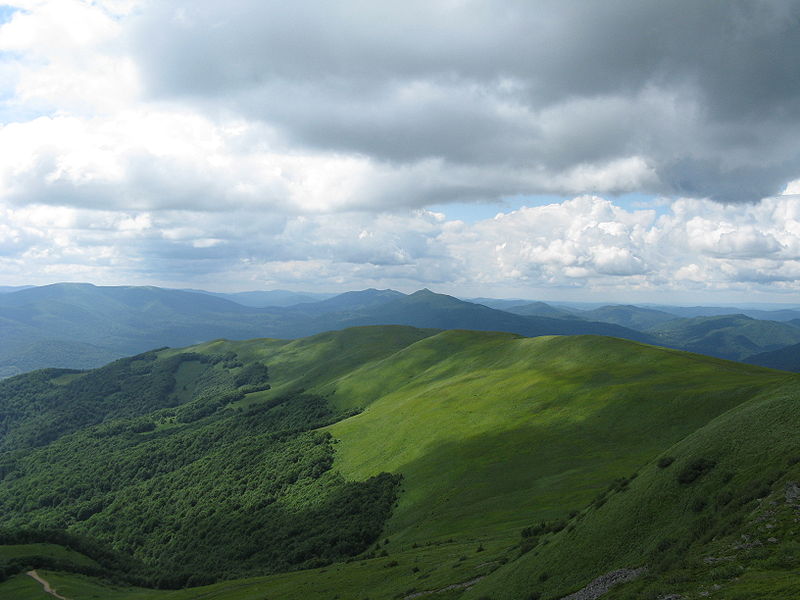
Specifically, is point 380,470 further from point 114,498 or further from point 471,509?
point 114,498

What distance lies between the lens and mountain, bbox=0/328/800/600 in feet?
85.1

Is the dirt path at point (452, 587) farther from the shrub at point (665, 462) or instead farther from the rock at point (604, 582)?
the shrub at point (665, 462)

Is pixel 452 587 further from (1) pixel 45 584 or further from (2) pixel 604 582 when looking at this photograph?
(1) pixel 45 584

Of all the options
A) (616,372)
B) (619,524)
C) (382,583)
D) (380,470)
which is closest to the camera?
(619,524)

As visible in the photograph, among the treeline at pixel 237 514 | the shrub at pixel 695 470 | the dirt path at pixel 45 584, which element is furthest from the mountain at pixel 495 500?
the dirt path at pixel 45 584

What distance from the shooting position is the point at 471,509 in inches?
2721

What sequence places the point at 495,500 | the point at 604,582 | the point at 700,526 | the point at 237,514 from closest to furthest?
1. the point at 700,526
2. the point at 604,582
3. the point at 495,500
4. the point at 237,514

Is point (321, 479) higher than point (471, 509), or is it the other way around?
point (471, 509)

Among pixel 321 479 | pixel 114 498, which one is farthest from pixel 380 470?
pixel 114 498

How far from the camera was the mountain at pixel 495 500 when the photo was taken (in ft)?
85.1

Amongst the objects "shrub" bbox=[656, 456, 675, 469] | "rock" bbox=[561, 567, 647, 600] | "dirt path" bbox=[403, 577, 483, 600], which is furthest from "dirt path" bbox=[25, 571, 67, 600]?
"shrub" bbox=[656, 456, 675, 469]

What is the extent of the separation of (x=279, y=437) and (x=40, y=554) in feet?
289

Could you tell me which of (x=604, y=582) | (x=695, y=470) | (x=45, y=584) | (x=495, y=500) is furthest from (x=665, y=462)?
(x=45, y=584)

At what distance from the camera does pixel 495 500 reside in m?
68.8
